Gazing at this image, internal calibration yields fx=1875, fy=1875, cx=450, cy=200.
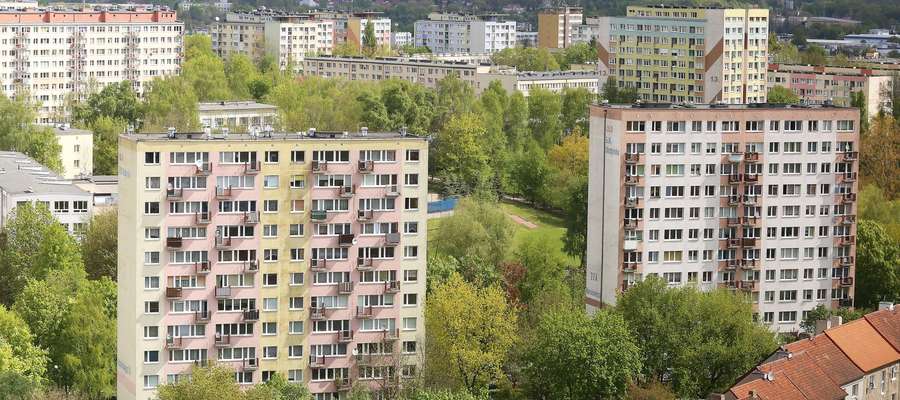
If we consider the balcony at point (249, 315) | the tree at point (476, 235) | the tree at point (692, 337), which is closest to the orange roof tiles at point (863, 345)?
the tree at point (692, 337)

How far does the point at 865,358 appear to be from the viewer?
51750mm

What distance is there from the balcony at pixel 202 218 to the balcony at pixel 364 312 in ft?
17.0

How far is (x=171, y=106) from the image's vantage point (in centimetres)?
10125

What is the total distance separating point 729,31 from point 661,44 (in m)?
4.92

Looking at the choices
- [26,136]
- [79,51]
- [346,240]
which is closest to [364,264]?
[346,240]

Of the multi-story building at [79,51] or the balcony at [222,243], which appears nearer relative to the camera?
the balcony at [222,243]

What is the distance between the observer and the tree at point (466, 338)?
2140 inches

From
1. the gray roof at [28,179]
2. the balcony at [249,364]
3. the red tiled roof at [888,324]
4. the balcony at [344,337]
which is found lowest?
the balcony at [249,364]

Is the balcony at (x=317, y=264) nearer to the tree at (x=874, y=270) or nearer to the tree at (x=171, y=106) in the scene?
the tree at (x=874, y=270)

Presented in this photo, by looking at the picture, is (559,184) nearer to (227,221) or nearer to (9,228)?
(9,228)

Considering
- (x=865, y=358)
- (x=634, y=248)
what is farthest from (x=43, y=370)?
(x=865, y=358)

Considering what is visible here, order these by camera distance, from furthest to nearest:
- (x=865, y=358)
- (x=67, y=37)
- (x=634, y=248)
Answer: (x=67, y=37), (x=634, y=248), (x=865, y=358)

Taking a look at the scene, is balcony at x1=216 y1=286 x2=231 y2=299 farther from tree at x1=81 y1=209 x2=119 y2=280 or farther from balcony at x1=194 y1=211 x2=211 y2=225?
tree at x1=81 y1=209 x2=119 y2=280

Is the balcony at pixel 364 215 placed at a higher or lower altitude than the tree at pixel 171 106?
lower
